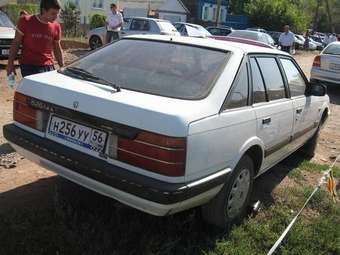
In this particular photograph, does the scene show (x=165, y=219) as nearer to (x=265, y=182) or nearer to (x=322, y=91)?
(x=265, y=182)

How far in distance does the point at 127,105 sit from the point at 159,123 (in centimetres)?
29

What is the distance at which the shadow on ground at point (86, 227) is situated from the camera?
11.9 feet

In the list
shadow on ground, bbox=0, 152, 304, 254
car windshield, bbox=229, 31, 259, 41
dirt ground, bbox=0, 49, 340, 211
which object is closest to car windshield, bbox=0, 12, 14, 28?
dirt ground, bbox=0, 49, 340, 211

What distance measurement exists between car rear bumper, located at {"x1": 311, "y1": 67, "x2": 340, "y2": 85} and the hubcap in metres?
10.2

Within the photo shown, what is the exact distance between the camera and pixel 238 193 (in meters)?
4.21

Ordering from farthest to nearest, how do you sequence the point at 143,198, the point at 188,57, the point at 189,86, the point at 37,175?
the point at 37,175
the point at 188,57
the point at 189,86
the point at 143,198

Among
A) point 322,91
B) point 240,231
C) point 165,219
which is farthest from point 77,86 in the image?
point 322,91

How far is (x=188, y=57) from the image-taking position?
409 cm

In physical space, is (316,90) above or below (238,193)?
above

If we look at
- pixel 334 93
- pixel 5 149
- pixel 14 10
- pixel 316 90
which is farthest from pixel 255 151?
pixel 14 10

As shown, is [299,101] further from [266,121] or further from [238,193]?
[238,193]

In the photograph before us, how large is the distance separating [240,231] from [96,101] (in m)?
1.73

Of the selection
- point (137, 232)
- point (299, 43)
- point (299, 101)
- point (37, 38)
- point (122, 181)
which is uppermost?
point (37, 38)

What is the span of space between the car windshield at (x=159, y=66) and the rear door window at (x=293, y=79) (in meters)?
1.40
